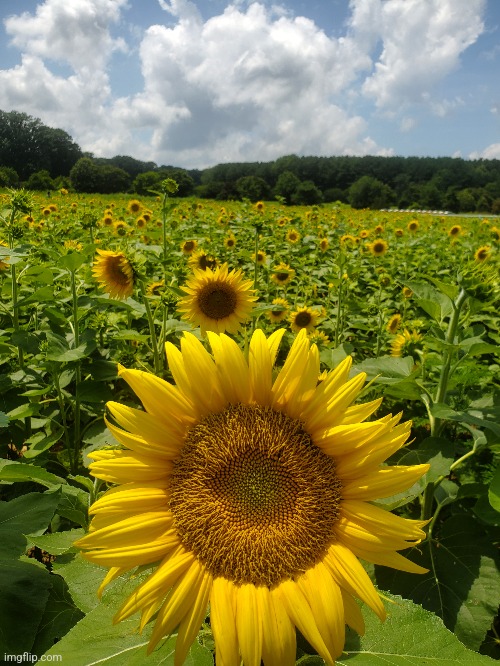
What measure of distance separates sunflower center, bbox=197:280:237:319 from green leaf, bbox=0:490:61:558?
6.65 ft

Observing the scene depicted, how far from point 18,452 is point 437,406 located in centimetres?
216

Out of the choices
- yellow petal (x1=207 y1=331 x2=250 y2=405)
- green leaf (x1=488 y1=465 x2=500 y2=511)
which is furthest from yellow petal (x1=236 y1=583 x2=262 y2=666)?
green leaf (x1=488 y1=465 x2=500 y2=511)

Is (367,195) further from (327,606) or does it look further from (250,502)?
(327,606)

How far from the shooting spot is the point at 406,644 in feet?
2.90

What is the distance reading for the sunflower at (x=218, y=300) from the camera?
3021mm

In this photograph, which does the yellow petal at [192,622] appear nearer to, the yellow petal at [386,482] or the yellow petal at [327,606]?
the yellow petal at [327,606]

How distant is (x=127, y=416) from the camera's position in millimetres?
877

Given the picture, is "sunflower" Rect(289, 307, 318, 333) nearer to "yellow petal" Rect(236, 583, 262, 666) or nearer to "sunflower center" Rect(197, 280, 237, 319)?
"sunflower center" Rect(197, 280, 237, 319)

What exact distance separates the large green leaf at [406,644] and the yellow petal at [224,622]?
0.75 ft

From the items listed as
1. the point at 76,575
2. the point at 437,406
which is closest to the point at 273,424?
the point at 76,575

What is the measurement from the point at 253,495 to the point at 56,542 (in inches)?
24.0

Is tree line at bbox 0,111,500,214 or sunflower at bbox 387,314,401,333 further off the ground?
tree line at bbox 0,111,500,214

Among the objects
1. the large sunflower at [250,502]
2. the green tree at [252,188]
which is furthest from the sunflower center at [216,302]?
the green tree at [252,188]

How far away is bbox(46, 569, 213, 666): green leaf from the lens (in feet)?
2.67
